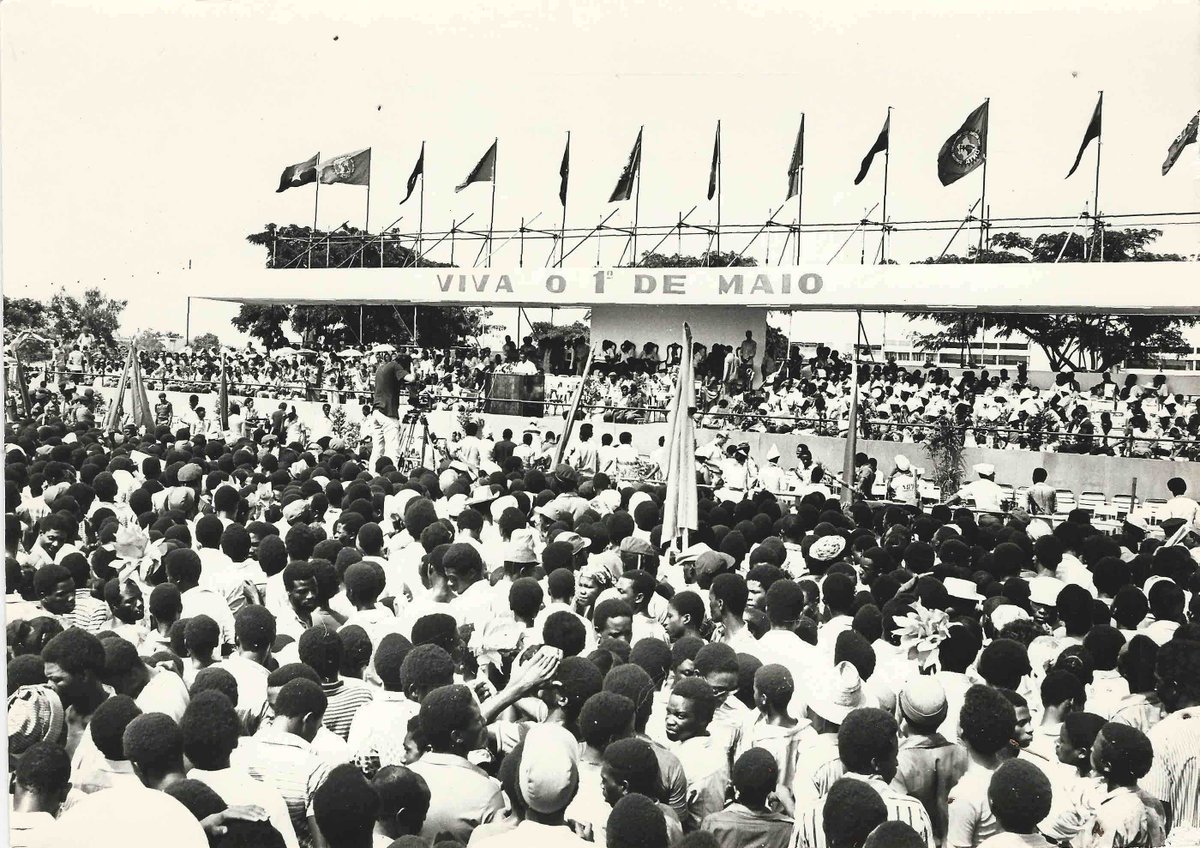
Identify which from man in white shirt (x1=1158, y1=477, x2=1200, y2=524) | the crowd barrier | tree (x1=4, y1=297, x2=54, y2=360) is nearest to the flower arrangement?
man in white shirt (x1=1158, y1=477, x2=1200, y2=524)

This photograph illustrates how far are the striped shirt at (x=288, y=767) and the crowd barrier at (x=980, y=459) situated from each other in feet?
39.6

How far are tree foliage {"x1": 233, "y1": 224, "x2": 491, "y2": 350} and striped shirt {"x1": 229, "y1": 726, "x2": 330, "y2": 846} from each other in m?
35.0

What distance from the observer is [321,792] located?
13.3 feet

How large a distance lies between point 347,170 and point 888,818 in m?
26.2

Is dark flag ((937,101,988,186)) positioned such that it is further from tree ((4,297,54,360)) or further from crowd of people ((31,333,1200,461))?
tree ((4,297,54,360))

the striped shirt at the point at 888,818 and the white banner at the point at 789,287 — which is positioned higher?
the white banner at the point at 789,287

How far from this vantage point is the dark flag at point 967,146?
2164 centimetres

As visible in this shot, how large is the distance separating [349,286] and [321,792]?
77.6ft

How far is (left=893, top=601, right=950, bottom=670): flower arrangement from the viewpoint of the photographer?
628cm

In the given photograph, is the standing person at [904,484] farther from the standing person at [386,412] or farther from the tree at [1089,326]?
the tree at [1089,326]

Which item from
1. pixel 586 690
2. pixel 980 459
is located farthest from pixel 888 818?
pixel 980 459

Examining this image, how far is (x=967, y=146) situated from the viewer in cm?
2167

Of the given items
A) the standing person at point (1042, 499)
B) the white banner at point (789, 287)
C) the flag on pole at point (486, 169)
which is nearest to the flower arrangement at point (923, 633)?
the standing person at point (1042, 499)

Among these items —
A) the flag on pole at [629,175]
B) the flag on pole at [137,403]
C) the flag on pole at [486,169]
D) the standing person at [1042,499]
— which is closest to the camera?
the standing person at [1042,499]
